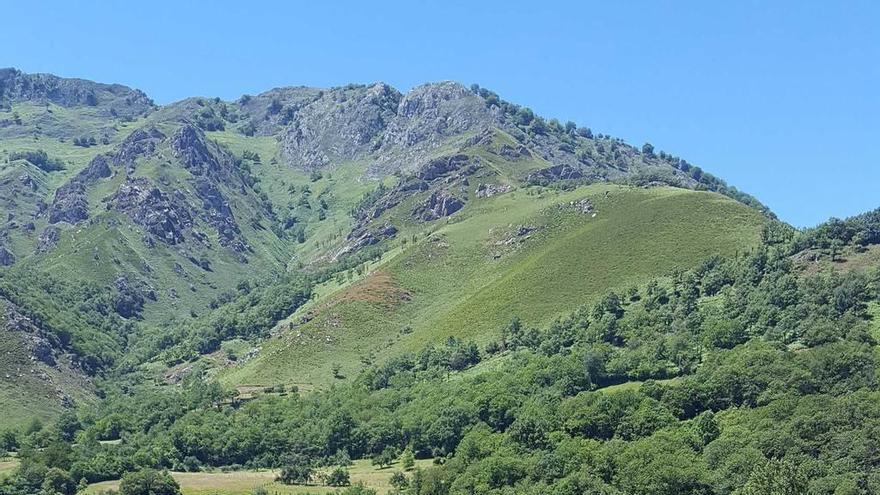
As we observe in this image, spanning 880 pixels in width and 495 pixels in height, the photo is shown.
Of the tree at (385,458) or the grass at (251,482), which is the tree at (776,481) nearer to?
the grass at (251,482)

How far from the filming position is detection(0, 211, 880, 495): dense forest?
131 m

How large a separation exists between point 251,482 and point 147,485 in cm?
1691

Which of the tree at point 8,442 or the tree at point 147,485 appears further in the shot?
the tree at point 8,442

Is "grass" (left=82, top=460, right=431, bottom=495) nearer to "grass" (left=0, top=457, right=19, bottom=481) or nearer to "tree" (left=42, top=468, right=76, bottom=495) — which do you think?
"tree" (left=42, top=468, right=76, bottom=495)

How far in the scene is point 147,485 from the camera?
493 ft

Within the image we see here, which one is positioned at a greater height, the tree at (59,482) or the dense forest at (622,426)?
the dense forest at (622,426)

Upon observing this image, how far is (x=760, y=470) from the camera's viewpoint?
11894 centimetres

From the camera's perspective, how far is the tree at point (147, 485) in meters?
148

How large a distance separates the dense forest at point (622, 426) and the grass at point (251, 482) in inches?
127

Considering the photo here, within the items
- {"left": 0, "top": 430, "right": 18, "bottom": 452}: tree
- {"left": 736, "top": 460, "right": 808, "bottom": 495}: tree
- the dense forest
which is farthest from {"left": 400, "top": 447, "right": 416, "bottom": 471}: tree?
{"left": 0, "top": 430, "right": 18, "bottom": 452}: tree

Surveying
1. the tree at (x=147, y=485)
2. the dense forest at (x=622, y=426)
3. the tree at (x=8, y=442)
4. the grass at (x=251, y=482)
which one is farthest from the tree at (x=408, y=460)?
the tree at (x=8, y=442)

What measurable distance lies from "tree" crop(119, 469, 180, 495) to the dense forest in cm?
35

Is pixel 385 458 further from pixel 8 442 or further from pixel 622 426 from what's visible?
pixel 8 442

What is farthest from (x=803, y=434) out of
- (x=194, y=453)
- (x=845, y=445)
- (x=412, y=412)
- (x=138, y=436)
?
(x=138, y=436)
